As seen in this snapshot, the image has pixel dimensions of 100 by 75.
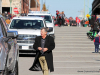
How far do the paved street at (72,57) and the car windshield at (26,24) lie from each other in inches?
61.0

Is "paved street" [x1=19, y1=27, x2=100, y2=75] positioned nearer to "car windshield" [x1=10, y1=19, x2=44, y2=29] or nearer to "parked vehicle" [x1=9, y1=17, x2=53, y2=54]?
"parked vehicle" [x1=9, y1=17, x2=53, y2=54]

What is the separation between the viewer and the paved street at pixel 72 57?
1166 centimetres

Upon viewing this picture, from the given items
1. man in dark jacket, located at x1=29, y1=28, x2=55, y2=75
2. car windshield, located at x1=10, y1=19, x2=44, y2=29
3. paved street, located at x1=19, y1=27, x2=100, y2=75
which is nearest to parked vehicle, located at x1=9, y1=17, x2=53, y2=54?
car windshield, located at x1=10, y1=19, x2=44, y2=29

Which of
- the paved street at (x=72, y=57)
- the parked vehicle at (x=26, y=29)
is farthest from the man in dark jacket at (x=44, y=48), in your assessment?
the parked vehicle at (x=26, y=29)

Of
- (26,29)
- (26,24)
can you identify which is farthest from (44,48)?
(26,24)

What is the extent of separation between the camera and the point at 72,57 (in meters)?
16.0

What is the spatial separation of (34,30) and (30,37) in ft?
1.89

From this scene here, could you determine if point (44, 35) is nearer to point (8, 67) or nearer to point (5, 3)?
point (8, 67)

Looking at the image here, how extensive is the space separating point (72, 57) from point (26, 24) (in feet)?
9.17

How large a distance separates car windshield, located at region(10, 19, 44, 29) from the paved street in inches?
61.0

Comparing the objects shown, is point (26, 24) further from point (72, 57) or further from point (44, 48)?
point (44, 48)

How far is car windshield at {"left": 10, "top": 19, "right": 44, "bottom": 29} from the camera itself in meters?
16.2

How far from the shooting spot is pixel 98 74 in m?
10.8

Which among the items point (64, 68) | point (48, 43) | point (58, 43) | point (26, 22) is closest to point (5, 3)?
point (58, 43)
